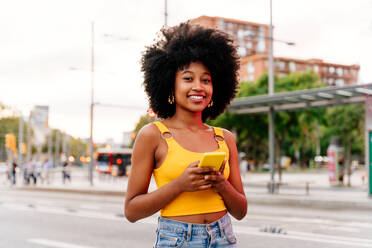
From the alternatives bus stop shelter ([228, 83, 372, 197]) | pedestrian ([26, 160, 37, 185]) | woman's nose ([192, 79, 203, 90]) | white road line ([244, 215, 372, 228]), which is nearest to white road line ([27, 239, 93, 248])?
white road line ([244, 215, 372, 228])

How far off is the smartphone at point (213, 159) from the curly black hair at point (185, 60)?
0.58 meters

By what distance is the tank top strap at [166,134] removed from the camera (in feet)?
7.38

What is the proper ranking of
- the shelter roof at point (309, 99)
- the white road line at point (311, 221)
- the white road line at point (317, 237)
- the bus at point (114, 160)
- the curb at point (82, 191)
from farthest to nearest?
the bus at point (114, 160) < the curb at point (82, 191) < the shelter roof at point (309, 99) < the white road line at point (311, 221) < the white road line at point (317, 237)

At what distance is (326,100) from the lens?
59.0 feet

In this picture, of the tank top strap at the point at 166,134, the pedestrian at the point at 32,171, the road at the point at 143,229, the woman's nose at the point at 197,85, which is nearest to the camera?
the tank top strap at the point at 166,134

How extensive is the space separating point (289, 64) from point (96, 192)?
70.7 metres

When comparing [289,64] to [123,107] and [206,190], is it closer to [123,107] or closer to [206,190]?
[123,107]

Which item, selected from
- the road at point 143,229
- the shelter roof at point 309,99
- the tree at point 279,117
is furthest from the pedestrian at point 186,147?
the tree at point 279,117

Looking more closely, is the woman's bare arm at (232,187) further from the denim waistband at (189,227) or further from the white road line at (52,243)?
the white road line at (52,243)

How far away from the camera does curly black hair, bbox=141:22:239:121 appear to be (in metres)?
2.42

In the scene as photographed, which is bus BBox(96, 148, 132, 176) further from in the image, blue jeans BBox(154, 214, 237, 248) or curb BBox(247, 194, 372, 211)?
blue jeans BBox(154, 214, 237, 248)

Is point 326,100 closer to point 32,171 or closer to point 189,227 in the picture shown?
point 189,227

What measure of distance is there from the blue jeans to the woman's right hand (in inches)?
8.1

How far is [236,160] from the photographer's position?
249 cm
